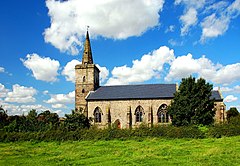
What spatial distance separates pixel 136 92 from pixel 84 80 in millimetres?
11025

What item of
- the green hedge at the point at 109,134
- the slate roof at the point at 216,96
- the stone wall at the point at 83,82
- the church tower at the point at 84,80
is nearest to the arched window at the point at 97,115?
the church tower at the point at 84,80

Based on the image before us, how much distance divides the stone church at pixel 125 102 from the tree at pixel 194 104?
6183 mm

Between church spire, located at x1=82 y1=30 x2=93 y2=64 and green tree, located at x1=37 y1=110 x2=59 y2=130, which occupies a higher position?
church spire, located at x1=82 y1=30 x2=93 y2=64

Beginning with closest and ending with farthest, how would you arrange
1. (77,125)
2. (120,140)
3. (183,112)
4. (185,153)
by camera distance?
(185,153) → (120,140) → (183,112) → (77,125)

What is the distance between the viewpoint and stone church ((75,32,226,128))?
1891 inches

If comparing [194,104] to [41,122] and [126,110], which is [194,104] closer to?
[126,110]

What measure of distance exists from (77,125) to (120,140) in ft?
52.0

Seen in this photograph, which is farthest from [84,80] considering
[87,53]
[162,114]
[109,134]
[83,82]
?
[109,134]

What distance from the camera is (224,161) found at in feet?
51.0

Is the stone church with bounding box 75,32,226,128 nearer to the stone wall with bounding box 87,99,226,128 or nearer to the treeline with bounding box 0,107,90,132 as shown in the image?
the stone wall with bounding box 87,99,226,128

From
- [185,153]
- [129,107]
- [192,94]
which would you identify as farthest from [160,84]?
[185,153]

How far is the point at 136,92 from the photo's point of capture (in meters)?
50.4

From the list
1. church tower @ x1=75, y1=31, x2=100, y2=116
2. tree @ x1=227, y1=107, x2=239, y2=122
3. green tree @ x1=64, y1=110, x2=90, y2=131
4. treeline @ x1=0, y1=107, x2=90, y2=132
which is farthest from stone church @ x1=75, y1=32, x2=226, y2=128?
tree @ x1=227, y1=107, x2=239, y2=122

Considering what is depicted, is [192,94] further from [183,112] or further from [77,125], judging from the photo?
[77,125]
